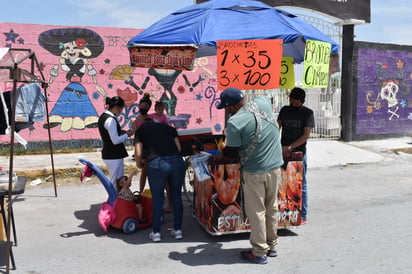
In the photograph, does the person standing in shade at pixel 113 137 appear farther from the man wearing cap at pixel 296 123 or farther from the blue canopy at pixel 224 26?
the man wearing cap at pixel 296 123

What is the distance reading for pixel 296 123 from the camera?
5688mm

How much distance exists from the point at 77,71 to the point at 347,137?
28.4 feet

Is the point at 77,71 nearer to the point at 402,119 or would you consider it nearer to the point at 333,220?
the point at 333,220

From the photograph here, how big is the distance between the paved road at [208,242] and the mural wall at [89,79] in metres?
3.96

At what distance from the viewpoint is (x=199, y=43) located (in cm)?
552

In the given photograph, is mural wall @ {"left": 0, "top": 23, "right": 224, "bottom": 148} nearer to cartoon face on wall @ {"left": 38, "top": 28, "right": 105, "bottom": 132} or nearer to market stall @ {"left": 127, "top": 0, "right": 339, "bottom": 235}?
cartoon face on wall @ {"left": 38, "top": 28, "right": 105, "bottom": 132}

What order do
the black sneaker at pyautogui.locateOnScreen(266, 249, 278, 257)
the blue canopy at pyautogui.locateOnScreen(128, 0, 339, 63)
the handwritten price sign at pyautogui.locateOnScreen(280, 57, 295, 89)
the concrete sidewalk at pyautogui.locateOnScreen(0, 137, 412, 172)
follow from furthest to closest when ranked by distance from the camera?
the concrete sidewalk at pyautogui.locateOnScreen(0, 137, 412, 172) < the handwritten price sign at pyautogui.locateOnScreen(280, 57, 295, 89) < the blue canopy at pyautogui.locateOnScreen(128, 0, 339, 63) < the black sneaker at pyautogui.locateOnScreen(266, 249, 278, 257)

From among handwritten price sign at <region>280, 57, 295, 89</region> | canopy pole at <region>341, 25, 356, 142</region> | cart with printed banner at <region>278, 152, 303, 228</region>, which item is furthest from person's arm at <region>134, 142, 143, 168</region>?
canopy pole at <region>341, 25, 356, 142</region>

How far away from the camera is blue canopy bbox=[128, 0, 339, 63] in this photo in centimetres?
562

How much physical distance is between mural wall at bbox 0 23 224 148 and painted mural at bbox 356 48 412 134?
5541mm

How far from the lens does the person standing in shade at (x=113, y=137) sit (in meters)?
5.86

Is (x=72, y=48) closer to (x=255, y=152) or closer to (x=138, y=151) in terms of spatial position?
(x=138, y=151)

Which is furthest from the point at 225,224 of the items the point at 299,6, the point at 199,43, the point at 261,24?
the point at 299,6

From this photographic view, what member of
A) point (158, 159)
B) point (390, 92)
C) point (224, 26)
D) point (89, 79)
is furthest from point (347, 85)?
point (158, 159)
